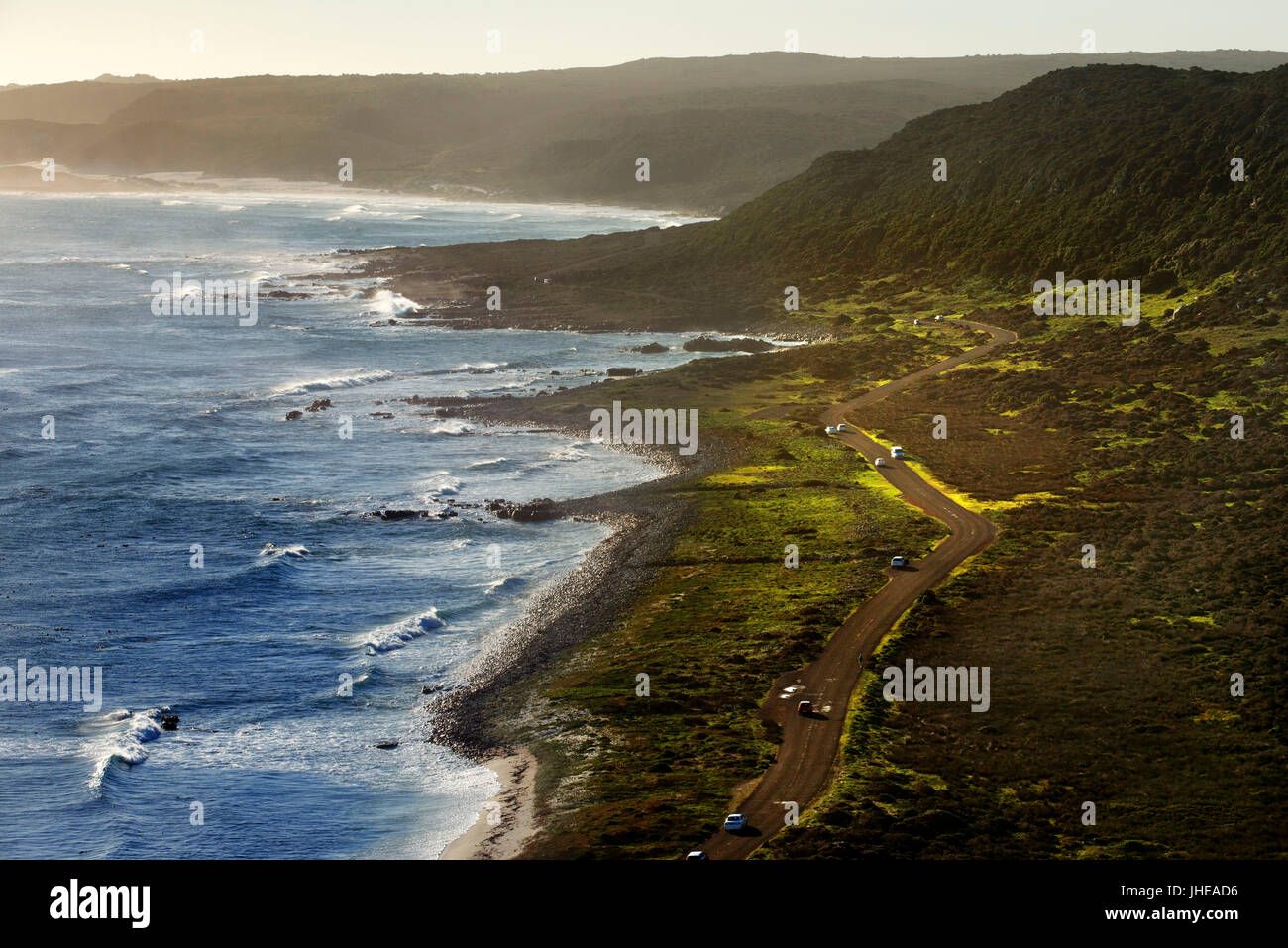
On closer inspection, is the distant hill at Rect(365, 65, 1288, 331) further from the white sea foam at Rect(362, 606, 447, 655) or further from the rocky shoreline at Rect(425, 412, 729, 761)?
the white sea foam at Rect(362, 606, 447, 655)

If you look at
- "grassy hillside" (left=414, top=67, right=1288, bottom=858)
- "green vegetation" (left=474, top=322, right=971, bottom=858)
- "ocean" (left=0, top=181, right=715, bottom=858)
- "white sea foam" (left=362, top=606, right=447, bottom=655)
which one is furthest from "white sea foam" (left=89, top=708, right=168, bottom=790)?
"grassy hillside" (left=414, top=67, right=1288, bottom=858)

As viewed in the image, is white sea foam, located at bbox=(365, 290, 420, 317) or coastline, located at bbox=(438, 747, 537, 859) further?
white sea foam, located at bbox=(365, 290, 420, 317)

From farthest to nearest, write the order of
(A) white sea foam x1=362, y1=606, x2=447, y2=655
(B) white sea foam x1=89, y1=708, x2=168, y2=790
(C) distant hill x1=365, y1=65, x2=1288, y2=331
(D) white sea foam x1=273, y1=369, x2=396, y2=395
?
(C) distant hill x1=365, y1=65, x2=1288, y2=331, (D) white sea foam x1=273, y1=369, x2=396, y2=395, (A) white sea foam x1=362, y1=606, x2=447, y2=655, (B) white sea foam x1=89, y1=708, x2=168, y2=790

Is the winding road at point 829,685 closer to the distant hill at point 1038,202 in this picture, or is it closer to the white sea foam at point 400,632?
the white sea foam at point 400,632

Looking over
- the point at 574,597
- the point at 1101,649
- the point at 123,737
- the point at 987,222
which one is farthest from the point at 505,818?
the point at 987,222

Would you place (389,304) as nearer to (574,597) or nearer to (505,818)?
(574,597)
